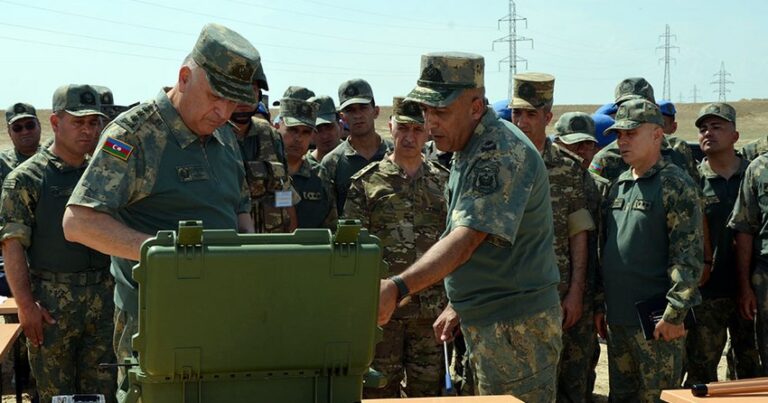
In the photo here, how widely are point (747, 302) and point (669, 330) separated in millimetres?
1474

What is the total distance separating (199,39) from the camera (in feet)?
10.8

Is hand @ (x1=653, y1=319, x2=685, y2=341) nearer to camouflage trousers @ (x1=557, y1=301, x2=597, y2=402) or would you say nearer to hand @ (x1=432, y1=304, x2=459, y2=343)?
camouflage trousers @ (x1=557, y1=301, x2=597, y2=402)

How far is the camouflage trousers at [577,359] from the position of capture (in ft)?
20.0

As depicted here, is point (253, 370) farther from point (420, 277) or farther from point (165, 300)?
point (420, 277)

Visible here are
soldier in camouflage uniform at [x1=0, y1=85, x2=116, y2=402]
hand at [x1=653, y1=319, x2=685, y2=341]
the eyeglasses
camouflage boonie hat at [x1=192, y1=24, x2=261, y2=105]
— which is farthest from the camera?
the eyeglasses

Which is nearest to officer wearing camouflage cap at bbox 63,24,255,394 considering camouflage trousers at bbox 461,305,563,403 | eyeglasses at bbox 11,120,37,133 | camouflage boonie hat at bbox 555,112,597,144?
camouflage trousers at bbox 461,305,563,403

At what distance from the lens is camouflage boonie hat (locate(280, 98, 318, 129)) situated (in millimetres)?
6301

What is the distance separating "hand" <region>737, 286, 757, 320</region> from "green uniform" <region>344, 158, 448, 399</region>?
6.69 ft

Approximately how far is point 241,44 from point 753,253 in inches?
168

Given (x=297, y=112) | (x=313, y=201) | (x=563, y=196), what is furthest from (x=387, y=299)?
(x=297, y=112)

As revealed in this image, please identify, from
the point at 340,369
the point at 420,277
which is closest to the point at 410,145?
the point at 420,277

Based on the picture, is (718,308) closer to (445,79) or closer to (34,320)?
(445,79)

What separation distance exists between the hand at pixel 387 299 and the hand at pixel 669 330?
2460mm

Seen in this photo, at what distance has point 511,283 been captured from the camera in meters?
3.82
